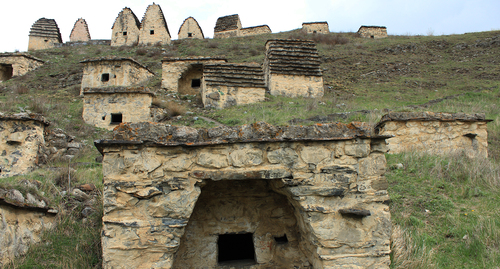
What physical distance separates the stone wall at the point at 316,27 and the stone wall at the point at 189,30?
9.60m

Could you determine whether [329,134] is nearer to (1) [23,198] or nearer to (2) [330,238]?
(2) [330,238]

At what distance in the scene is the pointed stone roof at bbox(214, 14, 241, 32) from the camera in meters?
29.8

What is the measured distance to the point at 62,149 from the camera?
8891mm

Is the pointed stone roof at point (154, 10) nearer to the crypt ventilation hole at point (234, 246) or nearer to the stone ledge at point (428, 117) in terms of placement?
the stone ledge at point (428, 117)

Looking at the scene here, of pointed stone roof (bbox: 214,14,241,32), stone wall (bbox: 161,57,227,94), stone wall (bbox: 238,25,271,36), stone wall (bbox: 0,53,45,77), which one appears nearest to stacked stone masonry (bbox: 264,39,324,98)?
stone wall (bbox: 161,57,227,94)

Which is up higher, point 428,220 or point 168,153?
point 168,153

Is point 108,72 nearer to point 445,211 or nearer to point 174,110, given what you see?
point 174,110

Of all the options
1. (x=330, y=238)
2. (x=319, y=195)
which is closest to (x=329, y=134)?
(x=319, y=195)

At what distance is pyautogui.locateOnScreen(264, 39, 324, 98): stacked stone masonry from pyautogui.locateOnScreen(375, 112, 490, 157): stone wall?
6.41 meters

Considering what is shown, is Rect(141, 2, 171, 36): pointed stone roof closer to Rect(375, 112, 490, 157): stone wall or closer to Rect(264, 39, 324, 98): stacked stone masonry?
Rect(264, 39, 324, 98): stacked stone masonry

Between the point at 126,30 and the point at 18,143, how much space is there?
20.9 metres

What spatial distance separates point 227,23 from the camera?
99.3ft

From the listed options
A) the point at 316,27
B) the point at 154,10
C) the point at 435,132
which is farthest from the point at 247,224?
the point at 316,27

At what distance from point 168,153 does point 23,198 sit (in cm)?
234
